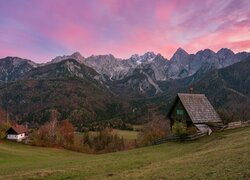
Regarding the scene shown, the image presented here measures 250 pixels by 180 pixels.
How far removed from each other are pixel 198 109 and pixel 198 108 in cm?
33

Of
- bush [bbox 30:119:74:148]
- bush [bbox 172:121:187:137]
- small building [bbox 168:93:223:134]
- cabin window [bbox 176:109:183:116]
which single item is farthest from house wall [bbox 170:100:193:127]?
bush [bbox 30:119:74:148]

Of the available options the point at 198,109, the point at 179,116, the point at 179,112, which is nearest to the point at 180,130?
the point at 198,109

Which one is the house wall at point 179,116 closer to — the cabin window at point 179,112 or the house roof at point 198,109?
the cabin window at point 179,112

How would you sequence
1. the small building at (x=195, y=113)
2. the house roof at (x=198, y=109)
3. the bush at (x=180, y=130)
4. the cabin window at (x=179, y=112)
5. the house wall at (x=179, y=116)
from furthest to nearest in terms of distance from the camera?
the cabin window at (x=179, y=112) → the house wall at (x=179, y=116) → the house roof at (x=198, y=109) → the small building at (x=195, y=113) → the bush at (x=180, y=130)

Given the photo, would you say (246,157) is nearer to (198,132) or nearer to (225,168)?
(225,168)

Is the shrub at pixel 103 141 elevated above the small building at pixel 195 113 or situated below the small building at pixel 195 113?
below

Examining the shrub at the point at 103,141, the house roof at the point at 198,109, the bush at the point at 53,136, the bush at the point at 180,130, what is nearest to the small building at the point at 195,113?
the house roof at the point at 198,109

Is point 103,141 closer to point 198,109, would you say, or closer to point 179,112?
point 179,112

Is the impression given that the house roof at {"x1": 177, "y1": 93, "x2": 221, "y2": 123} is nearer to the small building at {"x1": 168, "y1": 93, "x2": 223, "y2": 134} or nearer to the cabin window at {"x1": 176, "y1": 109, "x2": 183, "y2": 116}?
the small building at {"x1": 168, "y1": 93, "x2": 223, "y2": 134}

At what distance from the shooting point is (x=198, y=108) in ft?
255

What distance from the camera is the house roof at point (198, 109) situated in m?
75.6

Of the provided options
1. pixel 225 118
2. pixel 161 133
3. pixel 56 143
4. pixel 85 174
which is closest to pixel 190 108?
pixel 225 118

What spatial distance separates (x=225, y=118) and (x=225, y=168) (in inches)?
2383

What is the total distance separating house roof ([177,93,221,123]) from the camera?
75562mm
